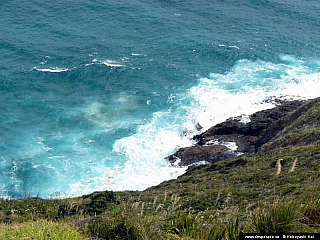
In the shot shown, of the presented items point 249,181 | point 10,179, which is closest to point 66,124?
point 10,179

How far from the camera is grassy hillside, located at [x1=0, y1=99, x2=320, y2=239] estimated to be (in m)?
9.03

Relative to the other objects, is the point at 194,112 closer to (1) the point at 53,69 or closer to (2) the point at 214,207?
(1) the point at 53,69

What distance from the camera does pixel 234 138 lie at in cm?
4684

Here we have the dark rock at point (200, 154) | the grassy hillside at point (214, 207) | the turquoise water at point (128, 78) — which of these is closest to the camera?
the grassy hillside at point (214, 207)

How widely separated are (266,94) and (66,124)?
97.4 feet

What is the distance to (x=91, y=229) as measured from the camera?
35.3 feet

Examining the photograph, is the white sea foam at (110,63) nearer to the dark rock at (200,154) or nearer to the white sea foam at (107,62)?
the white sea foam at (107,62)

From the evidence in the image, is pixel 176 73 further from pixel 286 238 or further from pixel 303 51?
pixel 286 238

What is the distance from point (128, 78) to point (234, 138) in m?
21.9

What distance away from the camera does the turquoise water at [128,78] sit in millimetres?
45125

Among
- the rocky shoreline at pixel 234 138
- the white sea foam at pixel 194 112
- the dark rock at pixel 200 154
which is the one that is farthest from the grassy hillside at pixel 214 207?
the white sea foam at pixel 194 112

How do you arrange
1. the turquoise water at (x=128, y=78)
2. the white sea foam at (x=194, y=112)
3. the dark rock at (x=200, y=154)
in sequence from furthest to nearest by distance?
the turquoise water at (x=128, y=78), the white sea foam at (x=194, y=112), the dark rock at (x=200, y=154)

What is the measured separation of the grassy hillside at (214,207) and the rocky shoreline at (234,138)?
651cm

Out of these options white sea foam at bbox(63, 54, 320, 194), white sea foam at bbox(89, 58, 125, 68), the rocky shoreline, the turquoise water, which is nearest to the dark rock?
the rocky shoreline
